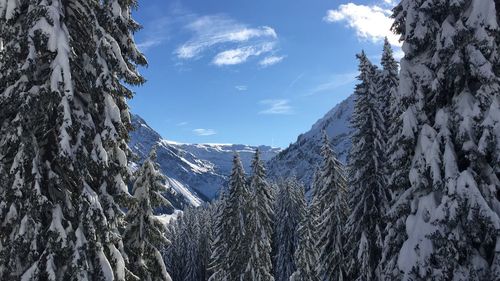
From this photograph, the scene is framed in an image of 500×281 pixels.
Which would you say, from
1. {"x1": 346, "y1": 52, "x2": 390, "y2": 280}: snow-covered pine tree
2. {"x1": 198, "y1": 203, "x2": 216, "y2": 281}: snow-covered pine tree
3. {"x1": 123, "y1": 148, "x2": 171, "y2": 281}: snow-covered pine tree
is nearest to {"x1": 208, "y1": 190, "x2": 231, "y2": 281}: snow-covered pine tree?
{"x1": 346, "y1": 52, "x2": 390, "y2": 280}: snow-covered pine tree

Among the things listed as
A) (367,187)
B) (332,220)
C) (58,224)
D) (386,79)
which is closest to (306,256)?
(332,220)

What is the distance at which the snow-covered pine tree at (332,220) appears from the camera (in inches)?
1081

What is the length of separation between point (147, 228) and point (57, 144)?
9095 mm

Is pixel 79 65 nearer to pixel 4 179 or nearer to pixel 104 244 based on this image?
pixel 4 179

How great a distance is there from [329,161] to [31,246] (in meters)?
21.2

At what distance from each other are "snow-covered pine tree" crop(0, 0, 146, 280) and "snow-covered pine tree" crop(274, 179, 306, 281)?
4227 cm

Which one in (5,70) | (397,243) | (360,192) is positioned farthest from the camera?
(360,192)

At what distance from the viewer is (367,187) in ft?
78.3

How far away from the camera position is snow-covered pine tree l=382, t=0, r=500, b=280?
10.3m

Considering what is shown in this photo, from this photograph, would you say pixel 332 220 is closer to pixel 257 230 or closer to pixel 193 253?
pixel 257 230

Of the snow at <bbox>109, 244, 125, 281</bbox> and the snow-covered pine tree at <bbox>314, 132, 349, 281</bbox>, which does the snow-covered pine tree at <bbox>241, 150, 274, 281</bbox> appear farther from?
the snow at <bbox>109, 244, 125, 281</bbox>

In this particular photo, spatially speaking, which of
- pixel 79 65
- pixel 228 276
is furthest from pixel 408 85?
pixel 228 276

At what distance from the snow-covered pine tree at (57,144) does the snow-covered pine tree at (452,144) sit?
759cm

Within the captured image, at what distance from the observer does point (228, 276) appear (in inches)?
1427
